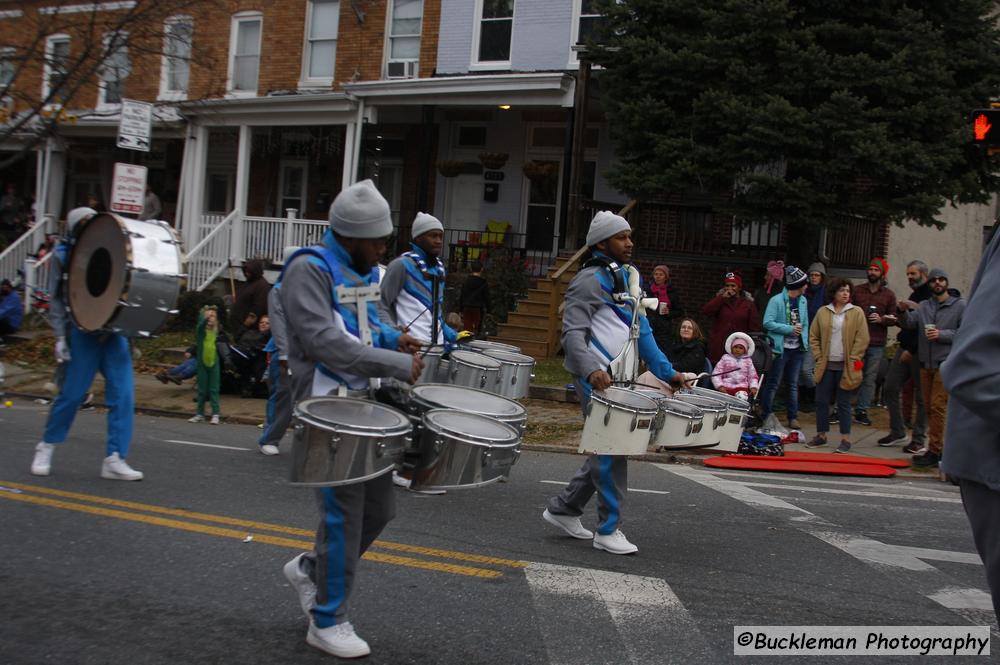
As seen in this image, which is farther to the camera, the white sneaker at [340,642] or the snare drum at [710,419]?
the snare drum at [710,419]

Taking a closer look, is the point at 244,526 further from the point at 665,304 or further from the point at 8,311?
the point at 8,311

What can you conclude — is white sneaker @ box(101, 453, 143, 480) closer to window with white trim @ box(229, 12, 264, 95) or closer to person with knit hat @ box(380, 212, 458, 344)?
person with knit hat @ box(380, 212, 458, 344)

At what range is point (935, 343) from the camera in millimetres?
11172

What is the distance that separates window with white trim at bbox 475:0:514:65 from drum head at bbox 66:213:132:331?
49.4 feet

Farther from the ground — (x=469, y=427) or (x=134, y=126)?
(x=134, y=126)

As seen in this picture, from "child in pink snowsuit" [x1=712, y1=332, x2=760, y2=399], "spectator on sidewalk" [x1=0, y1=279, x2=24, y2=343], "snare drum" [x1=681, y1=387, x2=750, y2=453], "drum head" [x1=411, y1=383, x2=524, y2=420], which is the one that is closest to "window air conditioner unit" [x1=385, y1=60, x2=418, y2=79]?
"spectator on sidewalk" [x1=0, y1=279, x2=24, y2=343]

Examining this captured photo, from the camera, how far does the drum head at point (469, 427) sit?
455 cm

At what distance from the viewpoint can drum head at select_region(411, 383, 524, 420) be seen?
16.5ft

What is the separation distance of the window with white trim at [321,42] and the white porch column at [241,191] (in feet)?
6.53

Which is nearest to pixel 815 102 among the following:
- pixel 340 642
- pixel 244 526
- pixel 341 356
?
pixel 244 526

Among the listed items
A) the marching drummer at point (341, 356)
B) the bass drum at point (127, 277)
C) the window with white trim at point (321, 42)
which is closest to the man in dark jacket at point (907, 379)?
the bass drum at point (127, 277)

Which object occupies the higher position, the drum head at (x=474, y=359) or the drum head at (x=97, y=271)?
the drum head at (x=97, y=271)

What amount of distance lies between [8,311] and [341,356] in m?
11.6

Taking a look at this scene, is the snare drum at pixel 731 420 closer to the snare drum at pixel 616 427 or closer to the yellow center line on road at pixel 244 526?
the snare drum at pixel 616 427
